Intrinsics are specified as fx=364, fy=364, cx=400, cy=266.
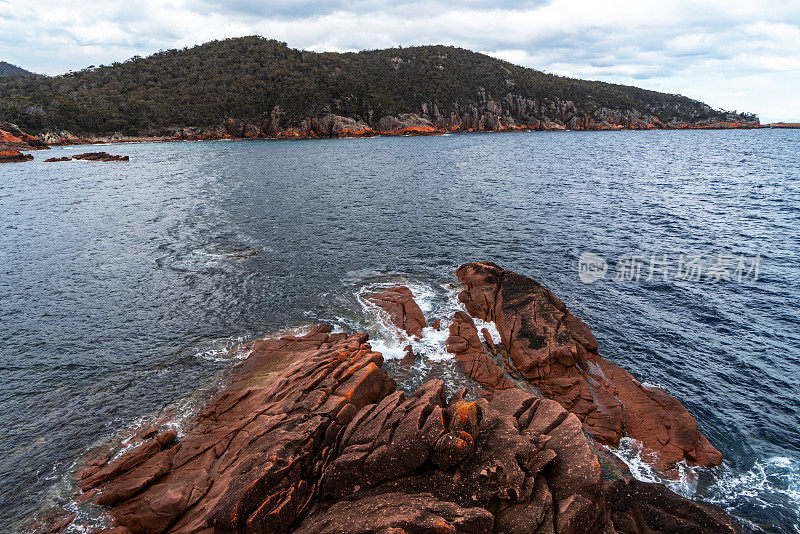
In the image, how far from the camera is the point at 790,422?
1964cm

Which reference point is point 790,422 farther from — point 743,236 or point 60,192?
point 60,192

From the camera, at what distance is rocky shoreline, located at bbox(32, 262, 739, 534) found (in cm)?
1273

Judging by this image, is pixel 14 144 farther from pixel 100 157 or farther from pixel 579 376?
→ pixel 579 376

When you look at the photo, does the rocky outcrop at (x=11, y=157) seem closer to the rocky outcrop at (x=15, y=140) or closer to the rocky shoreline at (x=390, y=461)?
the rocky outcrop at (x=15, y=140)

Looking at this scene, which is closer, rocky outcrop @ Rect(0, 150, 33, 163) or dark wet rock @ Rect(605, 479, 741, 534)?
dark wet rock @ Rect(605, 479, 741, 534)

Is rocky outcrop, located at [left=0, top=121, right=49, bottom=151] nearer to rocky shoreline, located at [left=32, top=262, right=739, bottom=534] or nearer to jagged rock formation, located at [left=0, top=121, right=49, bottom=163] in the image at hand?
jagged rock formation, located at [left=0, top=121, right=49, bottom=163]

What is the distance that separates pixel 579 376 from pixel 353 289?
1970 centimetres

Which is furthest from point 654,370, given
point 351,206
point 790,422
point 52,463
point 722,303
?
point 351,206

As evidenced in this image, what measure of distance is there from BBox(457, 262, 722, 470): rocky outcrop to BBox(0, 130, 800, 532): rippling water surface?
131 centimetres

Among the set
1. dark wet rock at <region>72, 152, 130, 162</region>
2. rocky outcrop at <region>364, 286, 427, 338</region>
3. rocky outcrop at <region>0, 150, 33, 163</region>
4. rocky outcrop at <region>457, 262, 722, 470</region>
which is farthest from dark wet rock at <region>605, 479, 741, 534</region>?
rocky outcrop at <region>0, 150, 33, 163</region>

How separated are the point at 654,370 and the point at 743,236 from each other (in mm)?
34483

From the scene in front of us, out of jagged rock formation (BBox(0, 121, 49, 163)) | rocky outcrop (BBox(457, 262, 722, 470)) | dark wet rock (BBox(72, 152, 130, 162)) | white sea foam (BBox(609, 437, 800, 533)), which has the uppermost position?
jagged rock formation (BBox(0, 121, 49, 163))

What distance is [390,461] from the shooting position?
1391 cm

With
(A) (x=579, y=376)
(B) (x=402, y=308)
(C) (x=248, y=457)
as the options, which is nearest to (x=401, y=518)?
(C) (x=248, y=457)
